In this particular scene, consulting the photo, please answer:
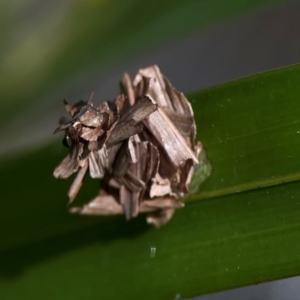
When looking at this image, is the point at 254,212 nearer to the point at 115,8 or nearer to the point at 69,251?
the point at 69,251

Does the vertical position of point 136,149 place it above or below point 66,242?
above

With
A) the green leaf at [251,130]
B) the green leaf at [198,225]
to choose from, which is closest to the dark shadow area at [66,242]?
the green leaf at [198,225]

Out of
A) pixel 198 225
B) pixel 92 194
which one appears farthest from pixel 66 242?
pixel 198 225

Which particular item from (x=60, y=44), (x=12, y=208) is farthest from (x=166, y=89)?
(x=60, y=44)

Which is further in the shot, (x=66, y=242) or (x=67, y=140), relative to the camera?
(x=66, y=242)

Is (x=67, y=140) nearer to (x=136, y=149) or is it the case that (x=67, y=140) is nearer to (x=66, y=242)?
(x=136, y=149)

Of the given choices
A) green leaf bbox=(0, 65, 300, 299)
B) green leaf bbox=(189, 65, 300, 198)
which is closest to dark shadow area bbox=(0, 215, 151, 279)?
green leaf bbox=(0, 65, 300, 299)

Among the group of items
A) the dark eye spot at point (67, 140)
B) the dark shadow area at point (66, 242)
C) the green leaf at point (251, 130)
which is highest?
the dark eye spot at point (67, 140)

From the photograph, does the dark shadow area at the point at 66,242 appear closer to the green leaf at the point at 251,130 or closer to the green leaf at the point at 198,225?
the green leaf at the point at 198,225
